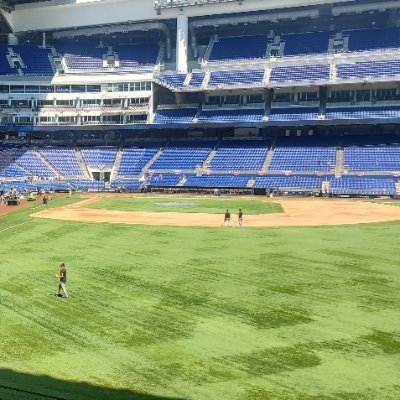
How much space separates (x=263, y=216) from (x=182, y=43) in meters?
59.5

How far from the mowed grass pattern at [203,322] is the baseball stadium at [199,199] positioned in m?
0.09

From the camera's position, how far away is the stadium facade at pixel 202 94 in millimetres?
87931

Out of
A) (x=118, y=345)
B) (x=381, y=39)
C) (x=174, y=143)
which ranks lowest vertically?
(x=118, y=345)

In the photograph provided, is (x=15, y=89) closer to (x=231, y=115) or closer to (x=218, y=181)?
(x=231, y=115)

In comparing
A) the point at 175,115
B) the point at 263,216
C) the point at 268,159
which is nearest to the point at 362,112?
the point at 268,159

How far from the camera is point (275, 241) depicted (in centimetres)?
3844

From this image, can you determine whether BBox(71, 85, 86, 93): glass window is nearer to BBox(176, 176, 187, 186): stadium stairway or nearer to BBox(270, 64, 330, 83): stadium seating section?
BBox(176, 176, 187, 186): stadium stairway

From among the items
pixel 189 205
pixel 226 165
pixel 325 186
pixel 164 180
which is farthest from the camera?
pixel 226 165

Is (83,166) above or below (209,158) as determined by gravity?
below

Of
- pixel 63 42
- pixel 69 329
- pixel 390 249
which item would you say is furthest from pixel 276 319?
pixel 63 42

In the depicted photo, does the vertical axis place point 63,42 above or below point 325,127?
above

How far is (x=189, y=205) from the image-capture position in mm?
66562

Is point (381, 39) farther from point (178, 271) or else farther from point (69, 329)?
point (69, 329)

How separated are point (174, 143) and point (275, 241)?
65.7 metres
